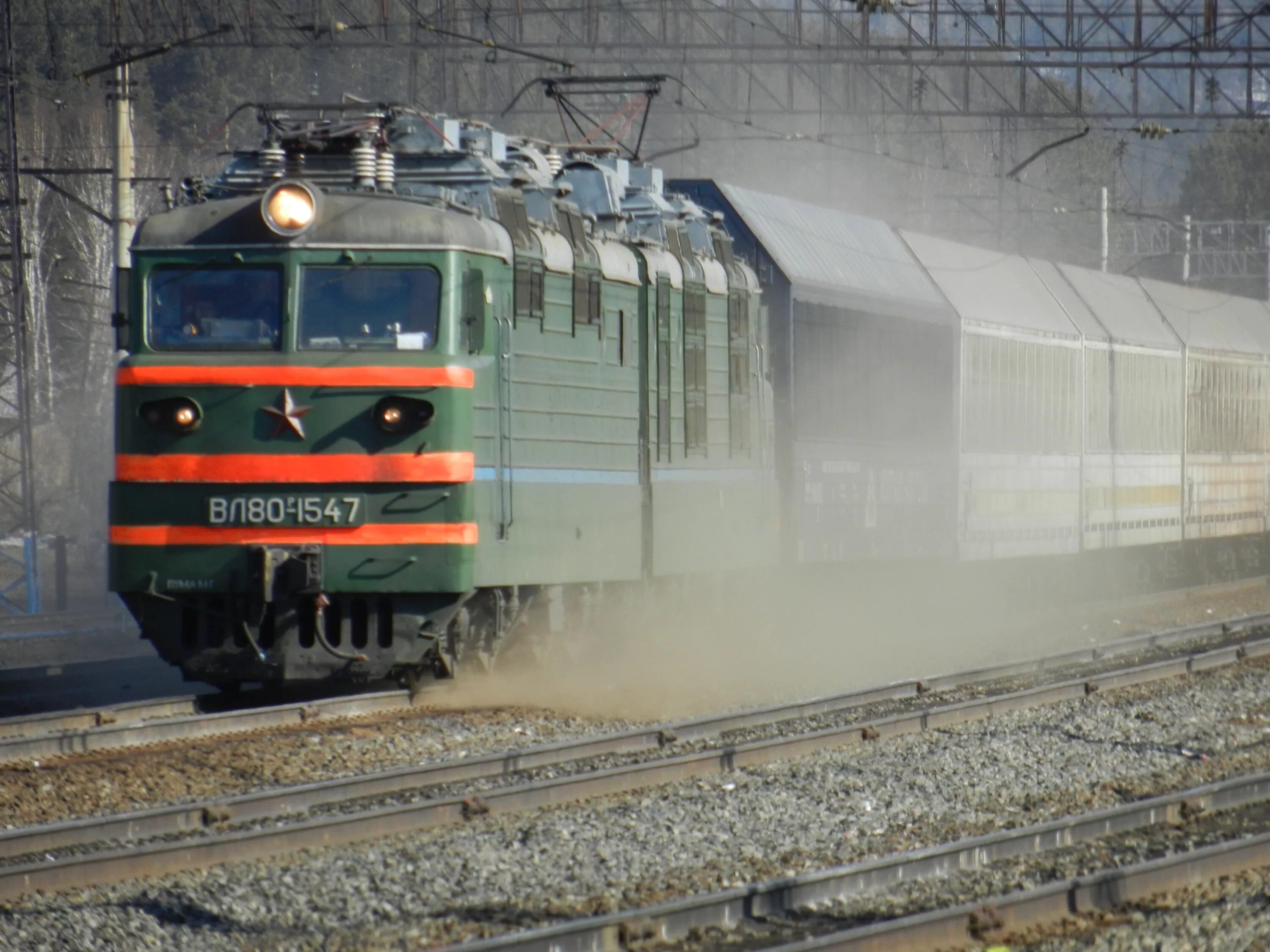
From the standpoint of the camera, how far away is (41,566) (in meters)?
32.6

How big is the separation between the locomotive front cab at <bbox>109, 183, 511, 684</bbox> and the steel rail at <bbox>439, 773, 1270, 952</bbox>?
414 centimetres

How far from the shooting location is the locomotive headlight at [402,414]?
10516mm

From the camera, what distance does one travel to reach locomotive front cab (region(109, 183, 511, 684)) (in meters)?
10.5

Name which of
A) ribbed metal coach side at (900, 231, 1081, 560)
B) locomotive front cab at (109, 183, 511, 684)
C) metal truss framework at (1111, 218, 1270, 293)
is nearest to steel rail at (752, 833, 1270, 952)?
locomotive front cab at (109, 183, 511, 684)

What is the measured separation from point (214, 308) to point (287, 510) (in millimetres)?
1268

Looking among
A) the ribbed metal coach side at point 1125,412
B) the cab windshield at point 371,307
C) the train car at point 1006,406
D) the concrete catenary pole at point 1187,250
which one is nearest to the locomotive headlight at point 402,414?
the cab windshield at point 371,307

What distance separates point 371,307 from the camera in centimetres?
1076

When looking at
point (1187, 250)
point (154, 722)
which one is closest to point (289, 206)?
point (154, 722)

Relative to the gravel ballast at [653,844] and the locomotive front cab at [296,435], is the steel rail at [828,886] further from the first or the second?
the locomotive front cab at [296,435]

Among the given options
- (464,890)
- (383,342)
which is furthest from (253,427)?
(464,890)

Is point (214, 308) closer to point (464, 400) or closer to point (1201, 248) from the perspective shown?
point (464, 400)

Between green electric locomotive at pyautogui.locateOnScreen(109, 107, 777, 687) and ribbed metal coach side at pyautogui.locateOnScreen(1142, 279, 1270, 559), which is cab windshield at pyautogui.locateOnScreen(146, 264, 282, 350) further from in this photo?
ribbed metal coach side at pyautogui.locateOnScreen(1142, 279, 1270, 559)

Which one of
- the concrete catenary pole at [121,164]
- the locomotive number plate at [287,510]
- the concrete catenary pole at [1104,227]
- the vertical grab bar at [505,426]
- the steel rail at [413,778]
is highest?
the concrete catenary pole at [1104,227]

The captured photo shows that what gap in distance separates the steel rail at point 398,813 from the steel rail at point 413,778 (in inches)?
0.9
